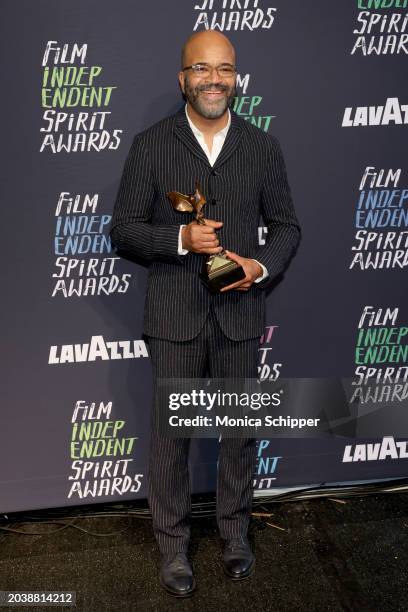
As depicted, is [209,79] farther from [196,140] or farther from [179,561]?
[179,561]

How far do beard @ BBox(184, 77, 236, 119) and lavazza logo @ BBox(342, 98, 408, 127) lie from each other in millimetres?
791

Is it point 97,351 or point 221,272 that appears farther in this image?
point 97,351

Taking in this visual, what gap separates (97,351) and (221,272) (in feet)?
3.31

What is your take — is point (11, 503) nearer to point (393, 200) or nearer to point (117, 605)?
point (117, 605)

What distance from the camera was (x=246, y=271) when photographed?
8.93 feet

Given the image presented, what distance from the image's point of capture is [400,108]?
327 cm

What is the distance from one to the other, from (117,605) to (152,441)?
0.71 meters

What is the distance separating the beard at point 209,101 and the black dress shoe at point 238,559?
1.89m

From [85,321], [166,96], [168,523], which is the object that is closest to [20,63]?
[166,96]

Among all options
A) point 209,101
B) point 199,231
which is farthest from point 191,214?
point 209,101

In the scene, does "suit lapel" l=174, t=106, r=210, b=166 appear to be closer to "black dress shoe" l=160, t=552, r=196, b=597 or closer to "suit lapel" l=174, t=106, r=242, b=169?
"suit lapel" l=174, t=106, r=242, b=169

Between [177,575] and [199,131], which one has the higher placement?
[199,131]

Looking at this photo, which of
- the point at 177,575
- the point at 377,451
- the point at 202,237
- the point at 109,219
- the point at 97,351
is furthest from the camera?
the point at 377,451

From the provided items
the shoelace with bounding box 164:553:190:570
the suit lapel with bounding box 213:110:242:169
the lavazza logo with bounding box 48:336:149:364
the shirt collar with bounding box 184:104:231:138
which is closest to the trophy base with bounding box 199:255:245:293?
the suit lapel with bounding box 213:110:242:169
